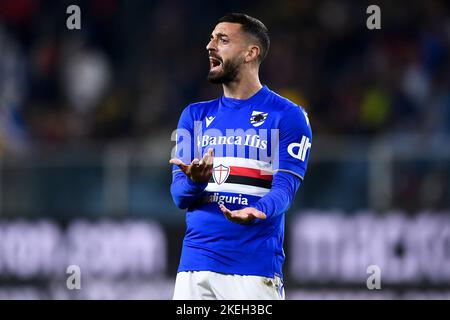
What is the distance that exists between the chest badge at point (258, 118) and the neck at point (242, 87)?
0.58 feet

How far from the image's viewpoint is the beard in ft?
21.3

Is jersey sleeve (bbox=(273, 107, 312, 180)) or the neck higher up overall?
the neck

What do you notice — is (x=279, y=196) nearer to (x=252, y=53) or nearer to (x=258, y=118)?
(x=258, y=118)

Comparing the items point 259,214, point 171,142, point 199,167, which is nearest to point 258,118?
point 199,167

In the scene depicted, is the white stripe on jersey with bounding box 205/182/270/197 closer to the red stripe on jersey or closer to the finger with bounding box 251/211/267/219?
the red stripe on jersey

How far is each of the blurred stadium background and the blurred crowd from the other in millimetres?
21

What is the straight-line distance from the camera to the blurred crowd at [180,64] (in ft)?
46.6

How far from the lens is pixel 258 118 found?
253 inches

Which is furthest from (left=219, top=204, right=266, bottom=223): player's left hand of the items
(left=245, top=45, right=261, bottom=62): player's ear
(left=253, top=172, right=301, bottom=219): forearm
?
(left=245, top=45, right=261, bottom=62): player's ear

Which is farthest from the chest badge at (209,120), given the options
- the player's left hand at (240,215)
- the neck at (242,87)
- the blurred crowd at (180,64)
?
the blurred crowd at (180,64)

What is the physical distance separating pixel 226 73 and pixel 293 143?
59 cm

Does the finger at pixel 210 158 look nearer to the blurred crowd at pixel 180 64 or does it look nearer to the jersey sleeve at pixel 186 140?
the jersey sleeve at pixel 186 140

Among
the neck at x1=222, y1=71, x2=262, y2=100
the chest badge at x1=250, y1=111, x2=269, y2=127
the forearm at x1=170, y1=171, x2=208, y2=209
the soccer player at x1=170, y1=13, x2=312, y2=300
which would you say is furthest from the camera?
the neck at x1=222, y1=71, x2=262, y2=100
